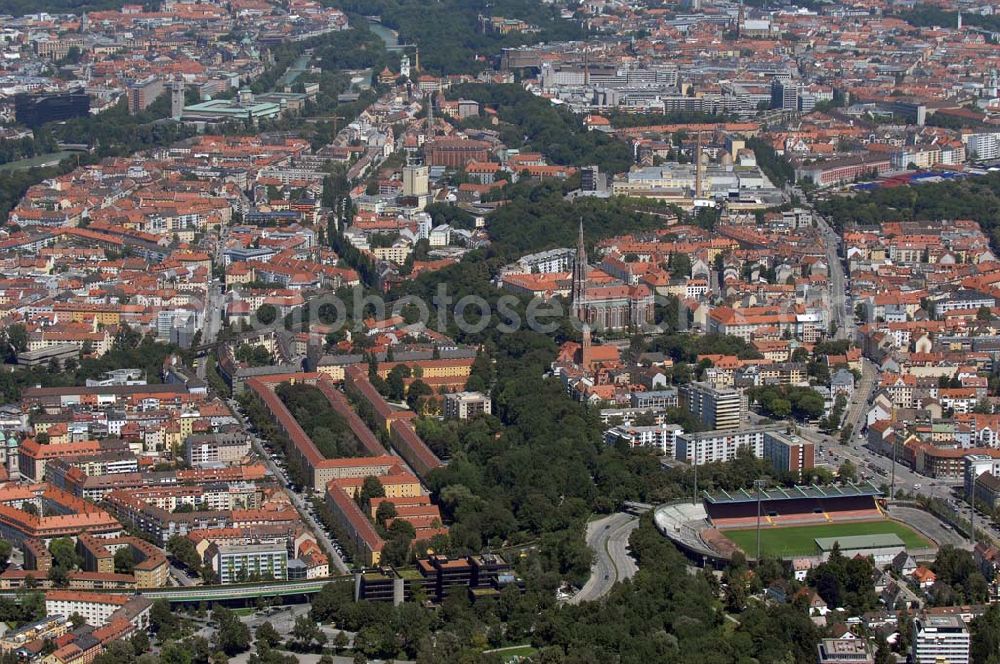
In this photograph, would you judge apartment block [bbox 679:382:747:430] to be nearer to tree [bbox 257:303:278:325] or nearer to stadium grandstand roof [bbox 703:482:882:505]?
stadium grandstand roof [bbox 703:482:882:505]

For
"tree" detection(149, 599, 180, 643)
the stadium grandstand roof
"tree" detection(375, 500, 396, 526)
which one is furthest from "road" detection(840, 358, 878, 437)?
"tree" detection(149, 599, 180, 643)

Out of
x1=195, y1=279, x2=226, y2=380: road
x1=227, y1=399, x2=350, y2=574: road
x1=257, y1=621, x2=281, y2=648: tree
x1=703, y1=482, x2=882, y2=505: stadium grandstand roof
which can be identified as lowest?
x1=195, y1=279, x2=226, y2=380: road

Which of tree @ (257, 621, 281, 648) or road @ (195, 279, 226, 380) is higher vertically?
tree @ (257, 621, 281, 648)

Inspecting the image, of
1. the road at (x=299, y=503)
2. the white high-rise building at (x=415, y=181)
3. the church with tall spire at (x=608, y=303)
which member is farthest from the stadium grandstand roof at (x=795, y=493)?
the white high-rise building at (x=415, y=181)

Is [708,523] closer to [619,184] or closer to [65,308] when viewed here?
[65,308]

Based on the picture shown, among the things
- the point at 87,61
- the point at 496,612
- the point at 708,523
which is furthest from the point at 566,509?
the point at 87,61

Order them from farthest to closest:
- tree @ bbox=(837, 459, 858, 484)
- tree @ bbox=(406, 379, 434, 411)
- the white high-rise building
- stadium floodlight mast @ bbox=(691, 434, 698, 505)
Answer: the white high-rise building < tree @ bbox=(406, 379, 434, 411) < tree @ bbox=(837, 459, 858, 484) < stadium floodlight mast @ bbox=(691, 434, 698, 505)

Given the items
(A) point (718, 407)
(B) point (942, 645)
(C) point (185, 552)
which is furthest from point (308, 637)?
(A) point (718, 407)

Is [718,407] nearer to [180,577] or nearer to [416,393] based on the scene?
[416,393]
